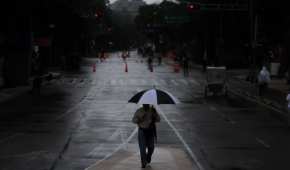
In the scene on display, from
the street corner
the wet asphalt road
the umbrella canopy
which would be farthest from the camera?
the wet asphalt road

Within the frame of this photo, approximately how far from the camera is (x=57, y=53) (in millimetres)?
102625

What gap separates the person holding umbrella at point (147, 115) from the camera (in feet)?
49.6

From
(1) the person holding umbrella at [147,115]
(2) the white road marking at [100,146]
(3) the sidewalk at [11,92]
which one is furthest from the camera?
(3) the sidewalk at [11,92]

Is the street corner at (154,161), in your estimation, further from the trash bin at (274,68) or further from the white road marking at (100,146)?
the trash bin at (274,68)

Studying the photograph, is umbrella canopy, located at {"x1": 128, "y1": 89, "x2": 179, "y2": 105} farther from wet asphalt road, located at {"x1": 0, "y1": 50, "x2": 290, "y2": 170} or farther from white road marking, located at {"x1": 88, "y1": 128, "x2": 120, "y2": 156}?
white road marking, located at {"x1": 88, "y1": 128, "x2": 120, "y2": 156}

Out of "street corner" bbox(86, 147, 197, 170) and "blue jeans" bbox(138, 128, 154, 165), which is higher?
"blue jeans" bbox(138, 128, 154, 165)

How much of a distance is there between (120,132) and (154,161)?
661 centimetres

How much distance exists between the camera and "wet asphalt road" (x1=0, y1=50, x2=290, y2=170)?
56.4 feet

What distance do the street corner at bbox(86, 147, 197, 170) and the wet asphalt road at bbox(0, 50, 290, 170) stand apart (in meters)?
0.31

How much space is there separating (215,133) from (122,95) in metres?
18.9

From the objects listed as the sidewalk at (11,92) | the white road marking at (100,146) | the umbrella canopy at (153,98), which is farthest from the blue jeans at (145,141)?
the sidewalk at (11,92)

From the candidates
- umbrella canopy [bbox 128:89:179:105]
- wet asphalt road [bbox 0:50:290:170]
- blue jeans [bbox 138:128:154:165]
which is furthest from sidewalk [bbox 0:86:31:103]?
umbrella canopy [bbox 128:89:179:105]

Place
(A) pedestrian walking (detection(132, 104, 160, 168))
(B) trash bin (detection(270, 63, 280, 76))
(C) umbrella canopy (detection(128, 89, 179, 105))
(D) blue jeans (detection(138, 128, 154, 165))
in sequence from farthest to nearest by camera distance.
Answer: (B) trash bin (detection(270, 63, 280, 76)) → (D) blue jeans (detection(138, 128, 154, 165)) → (A) pedestrian walking (detection(132, 104, 160, 168)) → (C) umbrella canopy (detection(128, 89, 179, 105))

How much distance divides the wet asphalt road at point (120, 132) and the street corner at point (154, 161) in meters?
0.31
